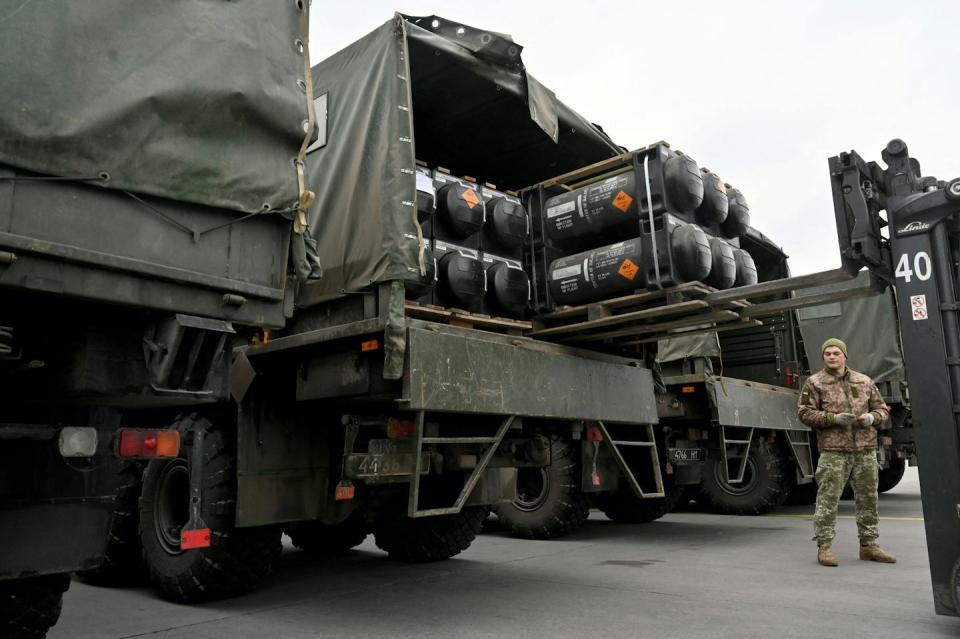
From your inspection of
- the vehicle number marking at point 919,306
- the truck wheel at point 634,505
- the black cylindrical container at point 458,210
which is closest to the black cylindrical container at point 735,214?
the vehicle number marking at point 919,306

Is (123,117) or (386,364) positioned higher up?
(123,117)

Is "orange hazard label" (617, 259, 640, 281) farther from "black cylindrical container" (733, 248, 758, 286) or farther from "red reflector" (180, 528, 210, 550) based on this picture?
"red reflector" (180, 528, 210, 550)

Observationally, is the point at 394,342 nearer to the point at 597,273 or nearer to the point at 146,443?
the point at 146,443

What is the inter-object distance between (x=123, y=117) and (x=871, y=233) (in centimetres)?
380

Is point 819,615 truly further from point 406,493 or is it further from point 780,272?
point 780,272

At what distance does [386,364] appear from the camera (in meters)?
3.81

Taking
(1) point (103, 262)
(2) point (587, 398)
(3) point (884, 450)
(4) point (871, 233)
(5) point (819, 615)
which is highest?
(4) point (871, 233)

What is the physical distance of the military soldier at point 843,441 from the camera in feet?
19.1

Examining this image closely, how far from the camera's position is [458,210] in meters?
4.96

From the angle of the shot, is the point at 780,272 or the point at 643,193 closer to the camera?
the point at 643,193

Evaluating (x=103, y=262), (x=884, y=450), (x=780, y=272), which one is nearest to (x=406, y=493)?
(x=103, y=262)

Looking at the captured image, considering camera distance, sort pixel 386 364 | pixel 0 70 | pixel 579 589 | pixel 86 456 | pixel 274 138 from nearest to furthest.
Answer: pixel 0 70, pixel 86 456, pixel 274 138, pixel 386 364, pixel 579 589

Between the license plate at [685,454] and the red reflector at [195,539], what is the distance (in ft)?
16.9

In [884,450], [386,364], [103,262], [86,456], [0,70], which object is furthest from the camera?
[884,450]
